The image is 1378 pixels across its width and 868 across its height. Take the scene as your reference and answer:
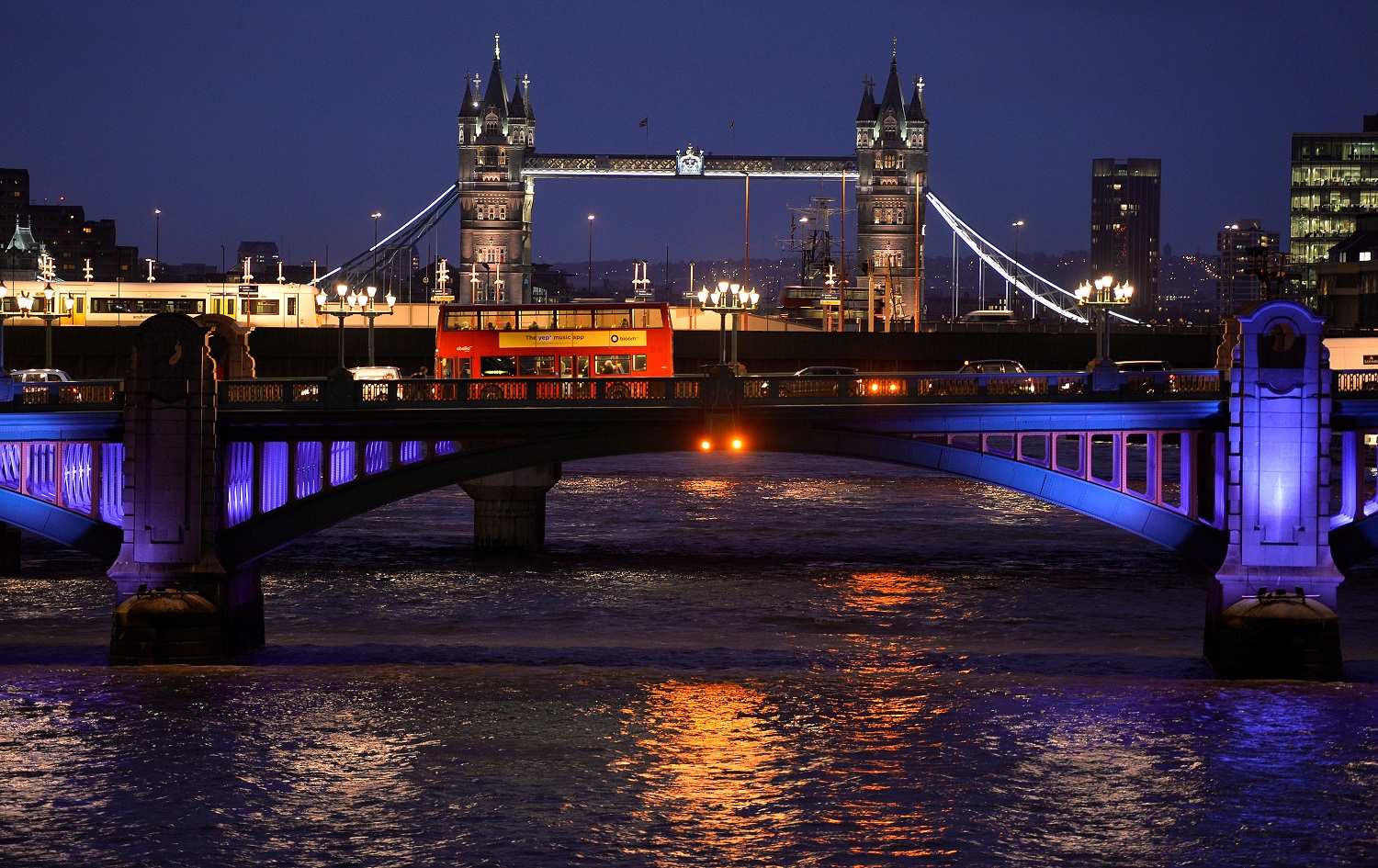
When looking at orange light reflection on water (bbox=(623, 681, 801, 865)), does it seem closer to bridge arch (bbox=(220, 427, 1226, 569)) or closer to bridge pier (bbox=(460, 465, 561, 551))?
bridge arch (bbox=(220, 427, 1226, 569))

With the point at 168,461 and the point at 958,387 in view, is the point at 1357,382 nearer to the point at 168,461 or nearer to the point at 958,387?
the point at 958,387

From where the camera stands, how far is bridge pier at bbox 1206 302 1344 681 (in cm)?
3341

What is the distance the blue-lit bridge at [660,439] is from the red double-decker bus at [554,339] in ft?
39.7

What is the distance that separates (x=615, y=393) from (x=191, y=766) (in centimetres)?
1149

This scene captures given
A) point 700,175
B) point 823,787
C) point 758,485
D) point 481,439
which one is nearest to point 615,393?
point 481,439

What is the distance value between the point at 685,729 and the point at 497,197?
117459 millimetres

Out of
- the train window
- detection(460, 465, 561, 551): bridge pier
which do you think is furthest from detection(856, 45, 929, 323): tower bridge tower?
detection(460, 465, 561, 551): bridge pier

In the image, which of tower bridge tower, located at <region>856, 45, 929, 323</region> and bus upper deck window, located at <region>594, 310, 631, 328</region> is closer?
bus upper deck window, located at <region>594, 310, 631, 328</region>

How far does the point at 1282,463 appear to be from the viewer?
1321 inches

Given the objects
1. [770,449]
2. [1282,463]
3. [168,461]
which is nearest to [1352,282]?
[1282,463]

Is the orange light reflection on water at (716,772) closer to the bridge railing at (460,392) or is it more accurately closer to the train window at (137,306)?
the bridge railing at (460,392)

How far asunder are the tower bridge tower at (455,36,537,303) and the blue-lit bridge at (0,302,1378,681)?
107 meters

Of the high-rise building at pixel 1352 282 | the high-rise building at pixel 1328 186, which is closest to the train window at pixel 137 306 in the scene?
the high-rise building at pixel 1352 282

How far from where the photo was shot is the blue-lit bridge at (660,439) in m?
33.6
